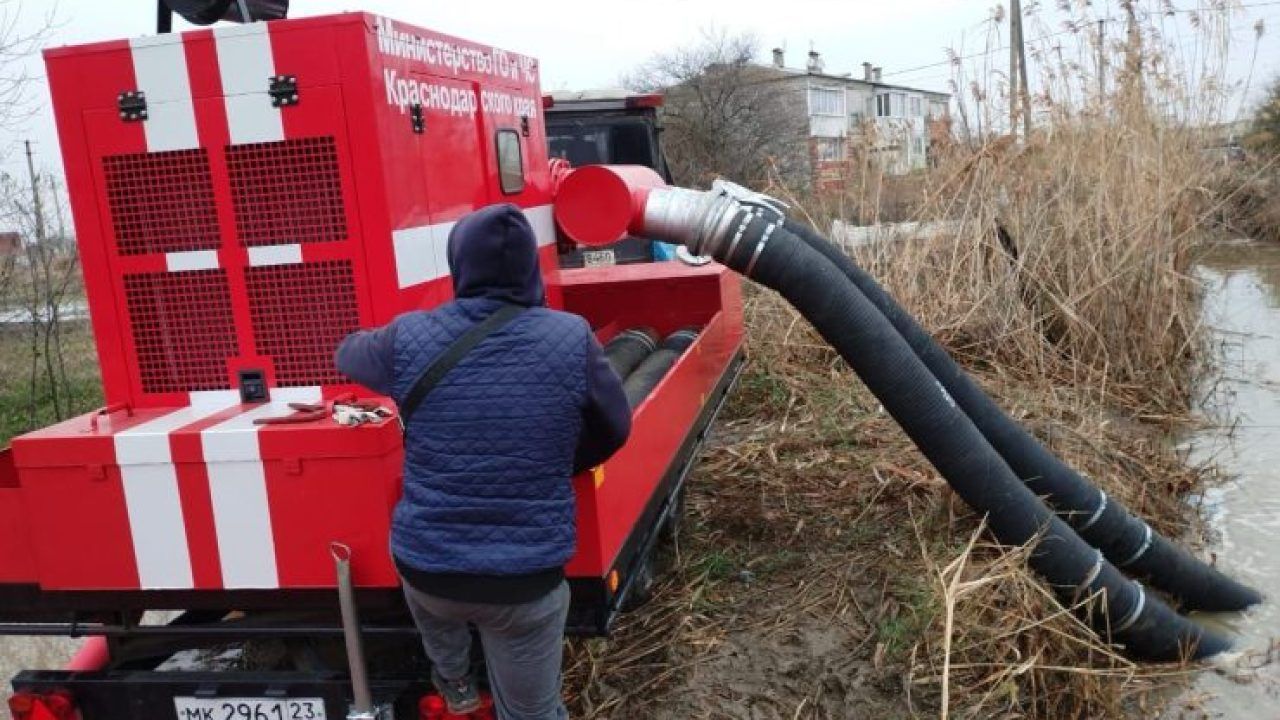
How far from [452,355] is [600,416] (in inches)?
14.7

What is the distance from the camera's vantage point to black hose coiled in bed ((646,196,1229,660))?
134 inches

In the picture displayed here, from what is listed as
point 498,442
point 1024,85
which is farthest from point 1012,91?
point 498,442

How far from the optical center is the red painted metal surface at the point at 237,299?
2.51m

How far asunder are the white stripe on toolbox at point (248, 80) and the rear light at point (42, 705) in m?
1.59

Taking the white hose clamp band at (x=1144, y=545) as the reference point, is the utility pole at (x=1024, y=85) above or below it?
above

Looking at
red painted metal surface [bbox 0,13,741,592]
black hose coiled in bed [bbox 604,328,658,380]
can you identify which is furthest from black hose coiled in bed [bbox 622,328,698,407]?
red painted metal surface [bbox 0,13,741,592]

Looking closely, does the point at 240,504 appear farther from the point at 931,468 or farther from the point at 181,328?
the point at 931,468

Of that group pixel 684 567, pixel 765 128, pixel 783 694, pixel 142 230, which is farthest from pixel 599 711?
pixel 765 128

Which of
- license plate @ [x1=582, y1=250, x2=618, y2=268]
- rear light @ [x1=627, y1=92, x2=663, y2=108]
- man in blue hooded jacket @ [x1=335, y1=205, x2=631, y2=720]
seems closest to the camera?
man in blue hooded jacket @ [x1=335, y1=205, x2=631, y2=720]

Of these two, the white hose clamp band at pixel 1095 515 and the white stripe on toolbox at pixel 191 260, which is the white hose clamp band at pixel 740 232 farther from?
the white hose clamp band at pixel 1095 515

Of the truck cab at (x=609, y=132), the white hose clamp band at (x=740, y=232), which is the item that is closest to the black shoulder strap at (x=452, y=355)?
the white hose clamp band at (x=740, y=232)

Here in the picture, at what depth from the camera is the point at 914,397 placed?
11.4 ft

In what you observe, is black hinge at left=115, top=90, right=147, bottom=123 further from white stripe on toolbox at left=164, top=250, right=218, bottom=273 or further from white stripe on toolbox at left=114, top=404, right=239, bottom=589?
white stripe on toolbox at left=114, top=404, right=239, bottom=589

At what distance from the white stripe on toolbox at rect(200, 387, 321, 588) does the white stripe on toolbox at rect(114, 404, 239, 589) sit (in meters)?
0.10
